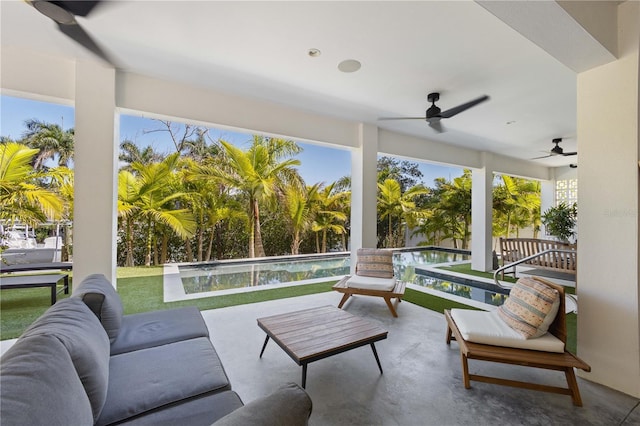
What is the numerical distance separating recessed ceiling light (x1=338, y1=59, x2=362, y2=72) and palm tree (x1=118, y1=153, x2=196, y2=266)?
545cm

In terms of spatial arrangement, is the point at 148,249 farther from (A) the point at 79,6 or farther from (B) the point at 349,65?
(B) the point at 349,65

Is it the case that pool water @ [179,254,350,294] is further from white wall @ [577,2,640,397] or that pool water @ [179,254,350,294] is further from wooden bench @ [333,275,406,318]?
white wall @ [577,2,640,397]

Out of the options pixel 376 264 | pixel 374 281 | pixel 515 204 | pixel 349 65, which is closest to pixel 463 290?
pixel 376 264

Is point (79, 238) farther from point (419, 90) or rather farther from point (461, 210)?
point (461, 210)

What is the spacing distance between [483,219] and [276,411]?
8.51 m

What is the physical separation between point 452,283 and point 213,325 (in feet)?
16.6

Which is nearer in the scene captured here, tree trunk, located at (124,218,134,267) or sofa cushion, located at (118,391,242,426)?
sofa cushion, located at (118,391,242,426)

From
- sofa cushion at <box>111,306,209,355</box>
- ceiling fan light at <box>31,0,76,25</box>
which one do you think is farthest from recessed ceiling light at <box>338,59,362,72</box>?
sofa cushion at <box>111,306,209,355</box>

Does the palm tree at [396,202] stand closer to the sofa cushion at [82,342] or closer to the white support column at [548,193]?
the white support column at [548,193]

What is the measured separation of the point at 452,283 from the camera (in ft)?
20.5

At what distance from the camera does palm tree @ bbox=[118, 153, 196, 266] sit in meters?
7.21

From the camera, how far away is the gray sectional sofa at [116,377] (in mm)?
931

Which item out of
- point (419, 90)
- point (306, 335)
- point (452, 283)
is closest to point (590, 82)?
point (419, 90)

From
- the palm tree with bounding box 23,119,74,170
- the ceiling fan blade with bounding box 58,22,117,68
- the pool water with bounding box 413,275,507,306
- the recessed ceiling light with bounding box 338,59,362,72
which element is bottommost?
the pool water with bounding box 413,275,507,306
